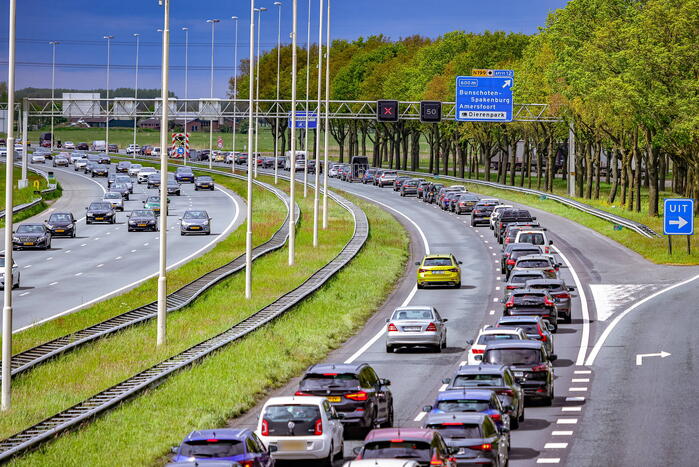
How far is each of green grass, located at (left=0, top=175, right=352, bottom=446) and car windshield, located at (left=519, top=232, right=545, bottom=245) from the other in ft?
35.5

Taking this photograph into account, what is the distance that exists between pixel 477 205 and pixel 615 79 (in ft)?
40.5

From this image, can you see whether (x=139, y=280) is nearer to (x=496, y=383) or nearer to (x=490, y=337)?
(x=490, y=337)

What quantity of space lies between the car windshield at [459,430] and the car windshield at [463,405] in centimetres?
208

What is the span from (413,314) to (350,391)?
14.7m

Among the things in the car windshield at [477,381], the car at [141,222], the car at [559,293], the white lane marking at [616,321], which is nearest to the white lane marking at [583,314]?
the white lane marking at [616,321]

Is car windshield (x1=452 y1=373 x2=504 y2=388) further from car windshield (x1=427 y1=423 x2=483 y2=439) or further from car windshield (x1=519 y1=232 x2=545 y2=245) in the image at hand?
car windshield (x1=519 y1=232 x2=545 y2=245)

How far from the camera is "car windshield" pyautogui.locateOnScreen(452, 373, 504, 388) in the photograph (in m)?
28.1

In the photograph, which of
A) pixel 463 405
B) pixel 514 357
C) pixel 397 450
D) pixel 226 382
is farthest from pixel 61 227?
pixel 397 450

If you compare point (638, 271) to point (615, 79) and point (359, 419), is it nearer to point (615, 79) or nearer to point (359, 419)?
point (615, 79)

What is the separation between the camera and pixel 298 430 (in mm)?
23828

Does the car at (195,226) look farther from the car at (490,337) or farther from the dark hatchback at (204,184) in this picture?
the car at (490,337)

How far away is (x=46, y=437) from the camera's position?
2509 centimetres

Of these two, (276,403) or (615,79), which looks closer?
(276,403)

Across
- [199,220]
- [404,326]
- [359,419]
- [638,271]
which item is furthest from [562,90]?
[359,419]
